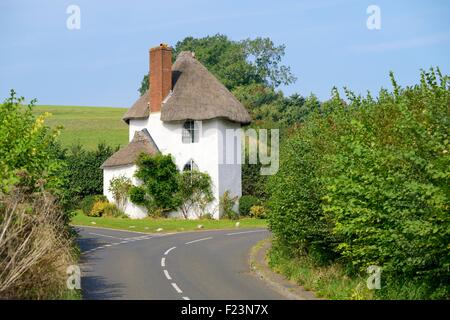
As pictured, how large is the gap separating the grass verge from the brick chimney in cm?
2575

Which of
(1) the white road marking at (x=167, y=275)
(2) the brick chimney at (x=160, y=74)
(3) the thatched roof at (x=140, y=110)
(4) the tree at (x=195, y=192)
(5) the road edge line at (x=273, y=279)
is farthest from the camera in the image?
(3) the thatched roof at (x=140, y=110)

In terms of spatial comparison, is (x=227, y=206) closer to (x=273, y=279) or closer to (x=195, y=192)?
(x=195, y=192)

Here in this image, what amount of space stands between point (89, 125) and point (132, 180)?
5017cm

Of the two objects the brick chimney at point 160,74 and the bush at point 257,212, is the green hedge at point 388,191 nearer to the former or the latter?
the bush at point 257,212

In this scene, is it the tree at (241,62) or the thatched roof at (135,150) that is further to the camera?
the tree at (241,62)

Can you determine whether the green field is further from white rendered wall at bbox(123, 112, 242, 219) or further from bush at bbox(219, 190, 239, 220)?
bush at bbox(219, 190, 239, 220)

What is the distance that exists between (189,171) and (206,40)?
4879 centimetres

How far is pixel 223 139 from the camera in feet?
151

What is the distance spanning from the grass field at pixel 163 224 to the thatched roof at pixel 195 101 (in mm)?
6453

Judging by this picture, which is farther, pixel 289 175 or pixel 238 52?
pixel 238 52

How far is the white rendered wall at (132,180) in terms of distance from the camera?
149 feet

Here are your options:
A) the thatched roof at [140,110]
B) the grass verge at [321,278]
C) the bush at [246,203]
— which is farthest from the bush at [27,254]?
the thatched roof at [140,110]
